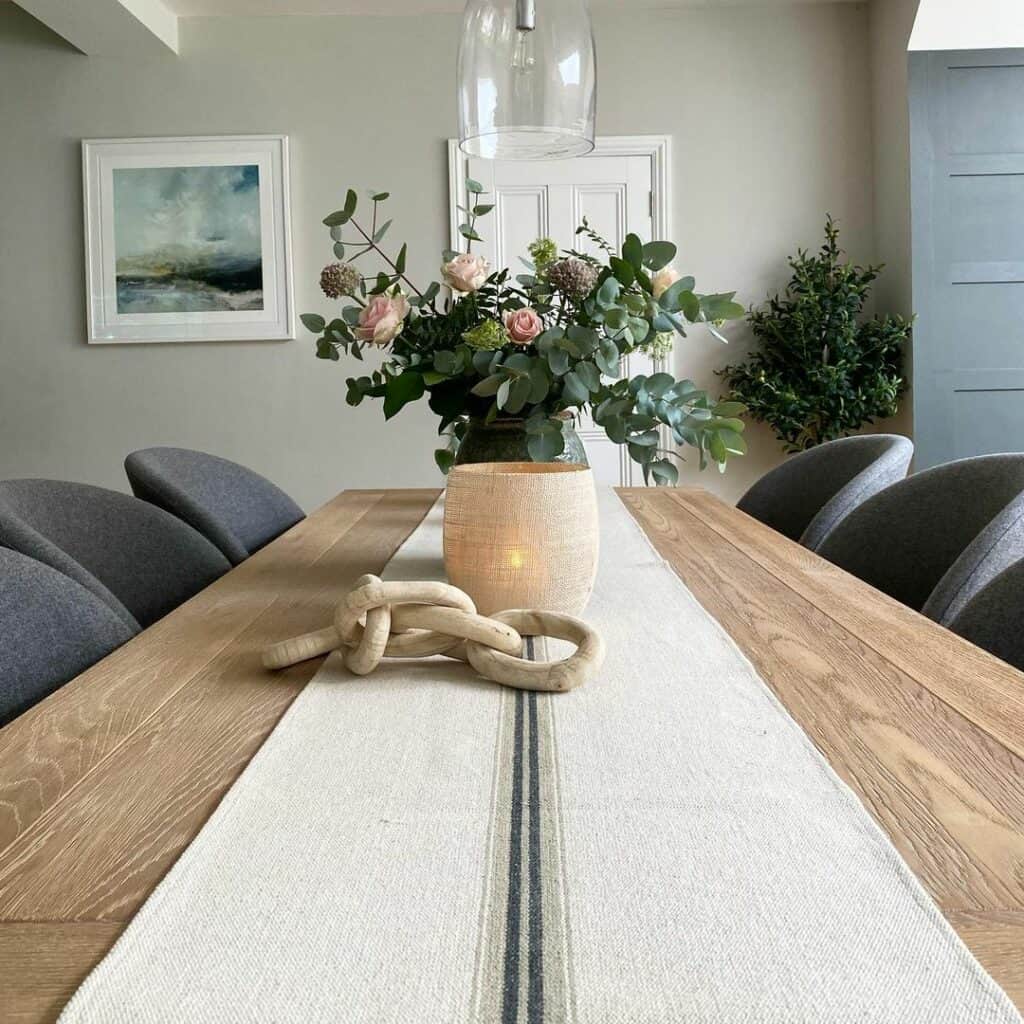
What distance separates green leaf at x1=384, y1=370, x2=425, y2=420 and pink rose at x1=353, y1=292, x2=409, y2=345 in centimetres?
5

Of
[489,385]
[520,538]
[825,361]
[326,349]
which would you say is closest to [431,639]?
[520,538]

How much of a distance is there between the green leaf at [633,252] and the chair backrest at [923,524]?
0.63 metres

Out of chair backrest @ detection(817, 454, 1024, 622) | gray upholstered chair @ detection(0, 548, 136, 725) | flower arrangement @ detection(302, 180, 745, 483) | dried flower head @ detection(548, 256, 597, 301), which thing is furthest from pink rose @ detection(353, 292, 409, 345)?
chair backrest @ detection(817, 454, 1024, 622)

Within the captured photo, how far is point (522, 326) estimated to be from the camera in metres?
1.18

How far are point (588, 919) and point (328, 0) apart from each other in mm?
4567

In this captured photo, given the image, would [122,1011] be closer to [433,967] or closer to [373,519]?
[433,967]

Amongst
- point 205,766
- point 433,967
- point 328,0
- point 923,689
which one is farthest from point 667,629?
point 328,0

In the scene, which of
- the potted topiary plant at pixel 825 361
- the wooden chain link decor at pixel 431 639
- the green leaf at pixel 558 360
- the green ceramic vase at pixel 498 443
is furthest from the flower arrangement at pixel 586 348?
the potted topiary plant at pixel 825 361

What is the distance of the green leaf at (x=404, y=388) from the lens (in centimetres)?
127

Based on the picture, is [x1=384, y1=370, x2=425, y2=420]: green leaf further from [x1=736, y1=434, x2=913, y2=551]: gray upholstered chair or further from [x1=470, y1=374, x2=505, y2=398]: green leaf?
[x1=736, y1=434, x2=913, y2=551]: gray upholstered chair

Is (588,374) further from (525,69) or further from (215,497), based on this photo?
(215,497)

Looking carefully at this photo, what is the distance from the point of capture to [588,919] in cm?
39

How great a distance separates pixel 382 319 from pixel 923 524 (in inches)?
36.7

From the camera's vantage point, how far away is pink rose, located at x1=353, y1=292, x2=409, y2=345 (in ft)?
4.00
